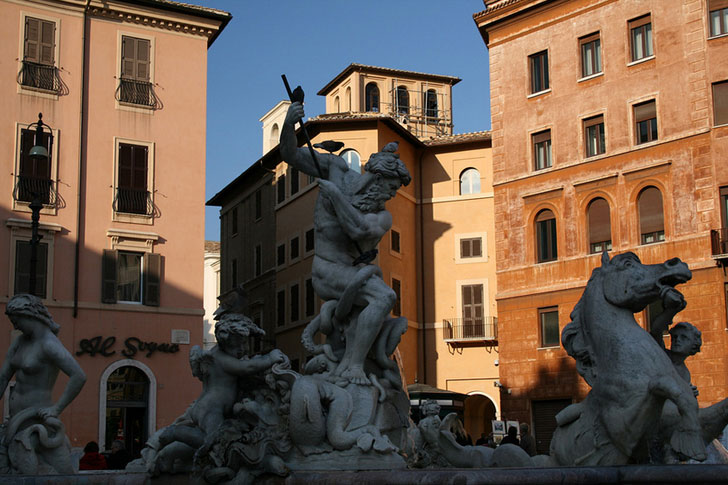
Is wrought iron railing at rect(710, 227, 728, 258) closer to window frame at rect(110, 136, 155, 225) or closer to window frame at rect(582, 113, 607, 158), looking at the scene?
window frame at rect(582, 113, 607, 158)

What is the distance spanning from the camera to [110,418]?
31328 millimetres

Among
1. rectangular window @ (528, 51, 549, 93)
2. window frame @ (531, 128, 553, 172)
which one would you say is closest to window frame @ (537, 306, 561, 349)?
window frame @ (531, 128, 553, 172)

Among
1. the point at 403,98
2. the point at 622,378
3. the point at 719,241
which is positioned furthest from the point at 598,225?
the point at 622,378

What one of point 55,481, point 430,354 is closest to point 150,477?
point 55,481

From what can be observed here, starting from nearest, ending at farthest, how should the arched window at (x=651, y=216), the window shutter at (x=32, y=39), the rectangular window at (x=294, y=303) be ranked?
the window shutter at (x=32, y=39) < the arched window at (x=651, y=216) < the rectangular window at (x=294, y=303)

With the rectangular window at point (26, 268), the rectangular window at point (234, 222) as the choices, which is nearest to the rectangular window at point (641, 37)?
the rectangular window at point (26, 268)

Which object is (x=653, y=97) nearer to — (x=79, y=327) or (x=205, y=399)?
(x=79, y=327)

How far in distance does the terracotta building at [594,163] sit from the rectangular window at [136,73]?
12979 millimetres

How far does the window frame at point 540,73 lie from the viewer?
37.2 meters

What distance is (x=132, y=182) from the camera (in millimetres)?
33781

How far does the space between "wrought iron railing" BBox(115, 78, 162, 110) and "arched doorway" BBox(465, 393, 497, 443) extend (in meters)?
19.2

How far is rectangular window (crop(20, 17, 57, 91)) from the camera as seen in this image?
32.7 m

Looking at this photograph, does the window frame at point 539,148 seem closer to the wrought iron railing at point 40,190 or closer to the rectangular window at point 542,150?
the rectangular window at point 542,150

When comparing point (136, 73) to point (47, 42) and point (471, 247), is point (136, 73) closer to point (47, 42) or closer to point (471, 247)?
point (47, 42)
